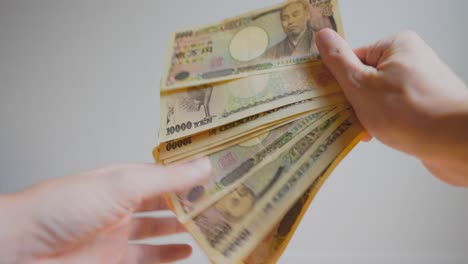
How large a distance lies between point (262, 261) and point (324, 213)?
Result: 0.65 metres

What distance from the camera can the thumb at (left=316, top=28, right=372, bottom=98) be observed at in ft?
1.76

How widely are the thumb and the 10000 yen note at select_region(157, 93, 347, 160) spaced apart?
0.12ft

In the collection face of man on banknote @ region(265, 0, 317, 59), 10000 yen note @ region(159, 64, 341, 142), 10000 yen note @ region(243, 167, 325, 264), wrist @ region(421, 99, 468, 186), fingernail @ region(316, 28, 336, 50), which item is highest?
face of man on banknote @ region(265, 0, 317, 59)

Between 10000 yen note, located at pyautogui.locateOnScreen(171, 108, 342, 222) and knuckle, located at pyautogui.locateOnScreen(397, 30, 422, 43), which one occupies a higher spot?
knuckle, located at pyautogui.locateOnScreen(397, 30, 422, 43)

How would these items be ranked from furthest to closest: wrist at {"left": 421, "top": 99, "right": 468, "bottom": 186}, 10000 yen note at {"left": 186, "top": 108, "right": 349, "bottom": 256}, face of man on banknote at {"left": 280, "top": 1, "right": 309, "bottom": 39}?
1. face of man on banknote at {"left": 280, "top": 1, "right": 309, "bottom": 39}
2. 10000 yen note at {"left": 186, "top": 108, "right": 349, "bottom": 256}
3. wrist at {"left": 421, "top": 99, "right": 468, "bottom": 186}

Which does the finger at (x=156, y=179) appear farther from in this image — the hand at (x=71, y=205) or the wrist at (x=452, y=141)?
the wrist at (x=452, y=141)

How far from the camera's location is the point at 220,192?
58cm

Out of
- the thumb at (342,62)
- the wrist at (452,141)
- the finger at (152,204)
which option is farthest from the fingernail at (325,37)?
the finger at (152,204)

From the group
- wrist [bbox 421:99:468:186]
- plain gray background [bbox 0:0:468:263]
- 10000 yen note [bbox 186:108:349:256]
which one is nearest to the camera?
wrist [bbox 421:99:468:186]

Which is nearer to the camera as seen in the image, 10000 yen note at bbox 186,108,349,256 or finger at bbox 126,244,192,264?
10000 yen note at bbox 186,108,349,256

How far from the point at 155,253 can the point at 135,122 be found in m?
0.58

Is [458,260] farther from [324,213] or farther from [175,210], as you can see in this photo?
[175,210]

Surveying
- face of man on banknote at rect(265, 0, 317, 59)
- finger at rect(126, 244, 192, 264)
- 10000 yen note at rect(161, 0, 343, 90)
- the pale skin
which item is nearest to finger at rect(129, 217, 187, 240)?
finger at rect(126, 244, 192, 264)

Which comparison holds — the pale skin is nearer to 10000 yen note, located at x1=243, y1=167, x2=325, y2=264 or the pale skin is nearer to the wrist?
the wrist
